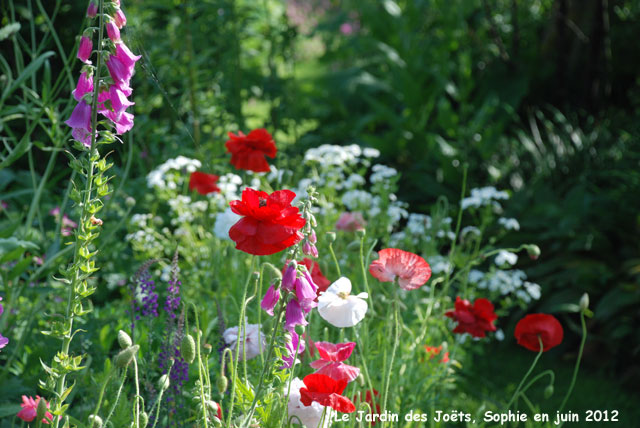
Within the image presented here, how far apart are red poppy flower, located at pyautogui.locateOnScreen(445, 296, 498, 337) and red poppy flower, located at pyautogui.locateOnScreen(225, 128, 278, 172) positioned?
27.2 inches

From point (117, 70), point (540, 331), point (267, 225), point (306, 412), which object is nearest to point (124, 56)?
point (117, 70)

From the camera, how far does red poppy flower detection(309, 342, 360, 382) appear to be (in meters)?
1.21

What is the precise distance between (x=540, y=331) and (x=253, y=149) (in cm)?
94

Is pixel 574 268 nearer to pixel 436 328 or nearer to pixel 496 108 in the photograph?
pixel 436 328

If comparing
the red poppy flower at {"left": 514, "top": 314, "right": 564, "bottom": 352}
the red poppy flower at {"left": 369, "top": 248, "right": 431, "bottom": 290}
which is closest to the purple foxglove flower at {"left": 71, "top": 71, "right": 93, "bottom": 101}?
the red poppy flower at {"left": 369, "top": 248, "right": 431, "bottom": 290}

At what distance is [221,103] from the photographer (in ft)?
12.2

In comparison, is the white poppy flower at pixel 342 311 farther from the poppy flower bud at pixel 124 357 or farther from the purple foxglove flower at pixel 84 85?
the purple foxglove flower at pixel 84 85

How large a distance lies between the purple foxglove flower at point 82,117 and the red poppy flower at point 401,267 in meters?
0.63

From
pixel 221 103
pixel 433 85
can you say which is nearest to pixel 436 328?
pixel 221 103

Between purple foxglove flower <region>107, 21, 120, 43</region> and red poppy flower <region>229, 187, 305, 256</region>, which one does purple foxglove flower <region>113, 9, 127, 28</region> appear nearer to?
purple foxglove flower <region>107, 21, 120, 43</region>

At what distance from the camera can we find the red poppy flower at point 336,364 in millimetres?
1214

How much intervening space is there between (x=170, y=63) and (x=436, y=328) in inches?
80.2

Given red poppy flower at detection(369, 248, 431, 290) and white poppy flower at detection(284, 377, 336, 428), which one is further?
red poppy flower at detection(369, 248, 431, 290)

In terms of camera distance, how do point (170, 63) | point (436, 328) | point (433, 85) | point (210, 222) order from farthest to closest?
point (433, 85), point (170, 63), point (210, 222), point (436, 328)
